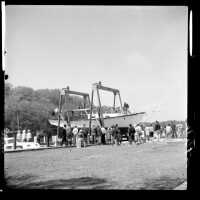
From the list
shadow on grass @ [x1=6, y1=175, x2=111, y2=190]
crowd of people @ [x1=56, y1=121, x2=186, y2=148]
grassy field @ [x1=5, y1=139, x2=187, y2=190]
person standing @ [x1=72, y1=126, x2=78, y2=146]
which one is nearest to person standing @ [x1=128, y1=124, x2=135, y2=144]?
crowd of people @ [x1=56, y1=121, x2=186, y2=148]

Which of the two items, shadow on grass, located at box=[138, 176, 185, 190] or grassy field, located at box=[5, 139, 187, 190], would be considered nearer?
shadow on grass, located at box=[138, 176, 185, 190]

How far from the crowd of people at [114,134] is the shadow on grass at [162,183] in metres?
7.29

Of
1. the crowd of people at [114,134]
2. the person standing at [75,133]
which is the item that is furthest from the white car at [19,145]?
the person standing at [75,133]

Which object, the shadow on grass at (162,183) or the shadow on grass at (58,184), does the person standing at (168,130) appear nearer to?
the shadow on grass at (162,183)

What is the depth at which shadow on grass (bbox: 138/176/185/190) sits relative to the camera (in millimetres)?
4902

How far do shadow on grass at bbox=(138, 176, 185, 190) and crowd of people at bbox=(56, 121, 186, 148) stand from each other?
7288mm

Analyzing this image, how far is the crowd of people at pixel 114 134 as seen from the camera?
13.1 m

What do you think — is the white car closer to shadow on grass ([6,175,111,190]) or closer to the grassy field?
the grassy field
